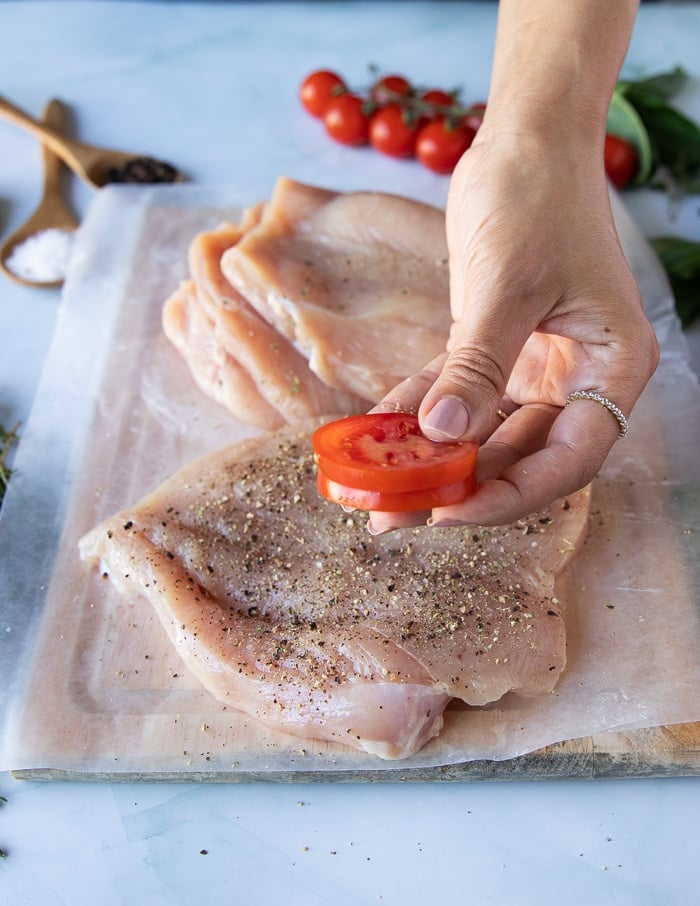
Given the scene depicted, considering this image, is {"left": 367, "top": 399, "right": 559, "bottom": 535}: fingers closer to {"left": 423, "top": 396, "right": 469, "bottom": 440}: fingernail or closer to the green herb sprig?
{"left": 423, "top": 396, "right": 469, "bottom": 440}: fingernail

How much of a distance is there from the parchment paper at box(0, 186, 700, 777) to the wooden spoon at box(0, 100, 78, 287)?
11.8 inches

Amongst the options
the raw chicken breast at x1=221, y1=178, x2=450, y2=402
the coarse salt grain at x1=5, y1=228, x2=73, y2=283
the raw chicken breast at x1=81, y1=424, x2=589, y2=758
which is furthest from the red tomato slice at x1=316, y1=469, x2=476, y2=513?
the coarse salt grain at x1=5, y1=228, x2=73, y2=283

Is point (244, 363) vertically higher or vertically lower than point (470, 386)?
lower

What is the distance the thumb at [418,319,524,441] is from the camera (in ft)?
6.81

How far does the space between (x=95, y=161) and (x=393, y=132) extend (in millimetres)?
1358

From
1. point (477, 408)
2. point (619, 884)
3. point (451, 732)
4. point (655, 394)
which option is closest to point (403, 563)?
point (451, 732)

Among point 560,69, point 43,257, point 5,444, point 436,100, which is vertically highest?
point 560,69

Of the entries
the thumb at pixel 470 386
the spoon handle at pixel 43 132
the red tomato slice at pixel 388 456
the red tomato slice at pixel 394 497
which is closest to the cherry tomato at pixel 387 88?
the spoon handle at pixel 43 132

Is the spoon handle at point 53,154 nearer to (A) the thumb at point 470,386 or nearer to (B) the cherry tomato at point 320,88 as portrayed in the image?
(B) the cherry tomato at point 320,88

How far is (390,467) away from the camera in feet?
6.57

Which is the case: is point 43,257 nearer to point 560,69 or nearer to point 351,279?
point 351,279

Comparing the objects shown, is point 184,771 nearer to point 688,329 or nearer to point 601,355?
point 601,355

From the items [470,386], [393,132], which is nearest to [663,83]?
[393,132]

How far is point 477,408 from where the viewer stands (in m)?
2.12
